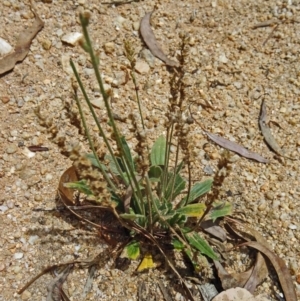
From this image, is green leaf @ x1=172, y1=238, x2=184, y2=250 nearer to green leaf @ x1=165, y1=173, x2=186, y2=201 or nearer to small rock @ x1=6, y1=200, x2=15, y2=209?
green leaf @ x1=165, y1=173, x2=186, y2=201

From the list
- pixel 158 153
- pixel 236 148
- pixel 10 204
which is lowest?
pixel 10 204

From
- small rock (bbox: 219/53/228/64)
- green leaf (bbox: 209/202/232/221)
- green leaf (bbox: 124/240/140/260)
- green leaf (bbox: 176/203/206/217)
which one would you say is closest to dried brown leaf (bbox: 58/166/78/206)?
green leaf (bbox: 124/240/140/260)

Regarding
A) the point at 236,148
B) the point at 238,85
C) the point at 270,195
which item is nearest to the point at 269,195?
the point at 270,195

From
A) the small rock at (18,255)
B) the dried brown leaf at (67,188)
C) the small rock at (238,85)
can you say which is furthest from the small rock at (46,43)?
the small rock at (18,255)

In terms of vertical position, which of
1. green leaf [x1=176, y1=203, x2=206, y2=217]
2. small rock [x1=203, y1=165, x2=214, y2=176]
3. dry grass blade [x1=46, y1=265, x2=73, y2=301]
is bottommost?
dry grass blade [x1=46, y1=265, x2=73, y2=301]

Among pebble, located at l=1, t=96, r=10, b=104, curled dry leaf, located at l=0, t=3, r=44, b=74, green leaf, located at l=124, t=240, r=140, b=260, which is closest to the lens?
green leaf, located at l=124, t=240, r=140, b=260

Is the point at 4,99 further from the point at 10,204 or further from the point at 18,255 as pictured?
the point at 18,255
